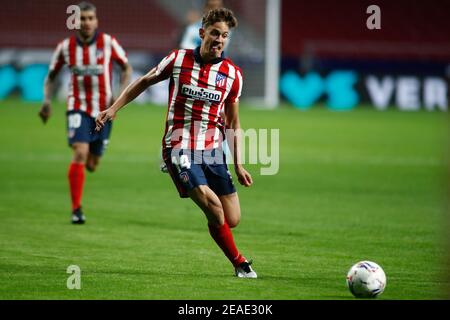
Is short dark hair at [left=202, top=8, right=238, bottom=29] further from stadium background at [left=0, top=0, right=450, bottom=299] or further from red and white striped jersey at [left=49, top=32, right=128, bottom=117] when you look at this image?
stadium background at [left=0, top=0, right=450, bottom=299]

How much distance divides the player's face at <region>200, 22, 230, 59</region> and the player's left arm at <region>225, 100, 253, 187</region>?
1.49 ft

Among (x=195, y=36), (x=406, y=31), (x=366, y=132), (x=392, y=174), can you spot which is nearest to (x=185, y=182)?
(x=195, y=36)

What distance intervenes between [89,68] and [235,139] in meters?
4.16

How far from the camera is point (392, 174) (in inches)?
635

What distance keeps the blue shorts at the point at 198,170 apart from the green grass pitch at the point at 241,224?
0.69m

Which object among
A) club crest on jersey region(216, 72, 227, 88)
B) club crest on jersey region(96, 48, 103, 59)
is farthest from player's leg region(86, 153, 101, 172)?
club crest on jersey region(216, 72, 227, 88)

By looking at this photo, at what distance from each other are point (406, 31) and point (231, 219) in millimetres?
24459

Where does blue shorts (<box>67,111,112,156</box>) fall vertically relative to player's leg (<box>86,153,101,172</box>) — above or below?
above

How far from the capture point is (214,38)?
776 cm

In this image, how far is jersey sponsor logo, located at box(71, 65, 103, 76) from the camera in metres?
11.7

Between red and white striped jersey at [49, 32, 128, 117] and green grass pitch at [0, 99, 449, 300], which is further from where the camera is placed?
red and white striped jersey at [49, 32, 128, 117]

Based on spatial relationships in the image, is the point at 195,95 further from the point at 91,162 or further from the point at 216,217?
the point at 91,162

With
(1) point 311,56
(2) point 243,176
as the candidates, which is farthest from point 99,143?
(1) point 311,56

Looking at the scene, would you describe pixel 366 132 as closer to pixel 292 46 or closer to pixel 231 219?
pixel 292 46
